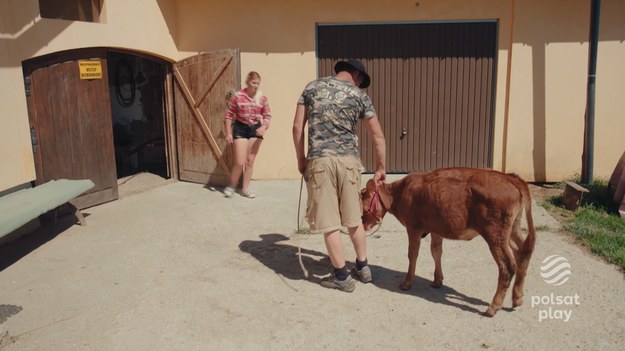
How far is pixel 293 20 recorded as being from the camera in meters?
8.85

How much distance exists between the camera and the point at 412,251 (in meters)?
4.78

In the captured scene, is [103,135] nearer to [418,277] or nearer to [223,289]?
[223,289]

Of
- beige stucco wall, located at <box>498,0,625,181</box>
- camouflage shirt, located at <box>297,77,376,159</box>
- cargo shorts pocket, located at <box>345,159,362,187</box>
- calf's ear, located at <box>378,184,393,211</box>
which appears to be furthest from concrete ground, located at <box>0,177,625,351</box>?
beige stucco wall, located at <box>498,0,625,181</box>

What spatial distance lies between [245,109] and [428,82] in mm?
3069

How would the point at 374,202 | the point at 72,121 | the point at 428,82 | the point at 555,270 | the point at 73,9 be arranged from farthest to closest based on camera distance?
the point at 428,82 → the point at 73,9 → the point at 72,121 → the point at 555,270 → the point at 374,202

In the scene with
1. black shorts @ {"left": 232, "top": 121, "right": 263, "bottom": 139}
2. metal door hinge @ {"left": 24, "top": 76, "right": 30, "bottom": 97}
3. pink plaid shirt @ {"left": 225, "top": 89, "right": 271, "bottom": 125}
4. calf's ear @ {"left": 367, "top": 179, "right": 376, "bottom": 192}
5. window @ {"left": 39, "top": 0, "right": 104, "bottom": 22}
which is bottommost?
calf's ear @ {"left": 367, "top": 179, "right": 376, "bottom": 192}

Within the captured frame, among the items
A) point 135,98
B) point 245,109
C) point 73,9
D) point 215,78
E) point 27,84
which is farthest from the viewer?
point 135,98

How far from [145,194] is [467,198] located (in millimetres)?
5560

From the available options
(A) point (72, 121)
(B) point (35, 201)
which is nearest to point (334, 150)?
(B) point (35, 201)

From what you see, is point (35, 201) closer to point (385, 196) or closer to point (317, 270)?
point (317, 270)

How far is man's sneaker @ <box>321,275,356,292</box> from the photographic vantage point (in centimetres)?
485

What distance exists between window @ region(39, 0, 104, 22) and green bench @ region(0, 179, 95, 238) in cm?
241

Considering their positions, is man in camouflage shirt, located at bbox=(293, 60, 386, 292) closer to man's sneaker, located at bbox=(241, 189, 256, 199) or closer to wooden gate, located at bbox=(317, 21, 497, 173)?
man's sneaker, located at bbox=(241, 189, 256, 199)

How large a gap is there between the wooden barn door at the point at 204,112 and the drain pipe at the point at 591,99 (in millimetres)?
5137
